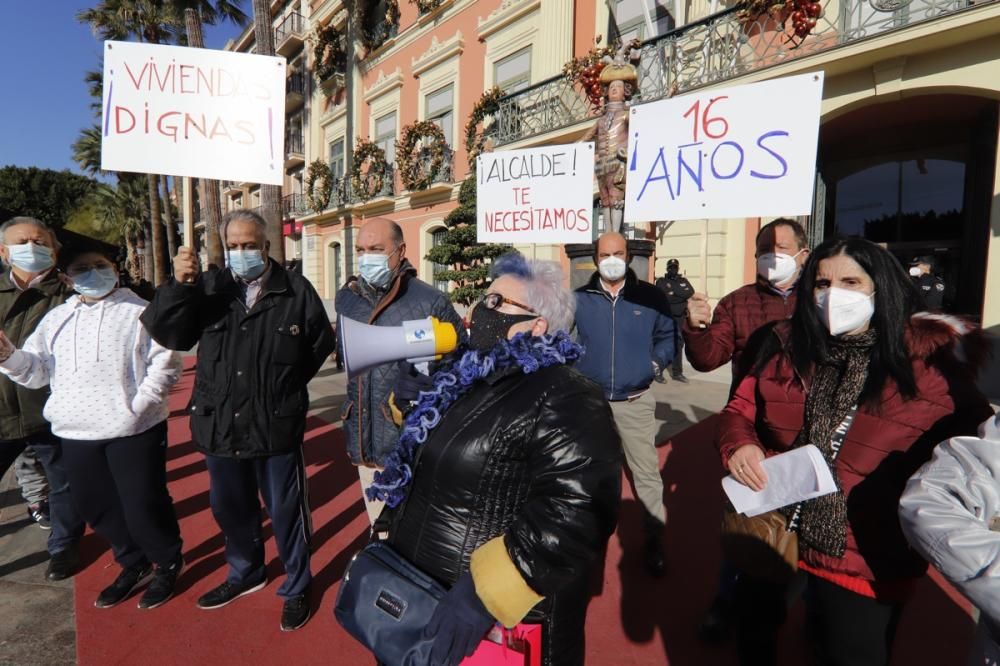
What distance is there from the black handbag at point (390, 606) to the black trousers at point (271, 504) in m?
1.23

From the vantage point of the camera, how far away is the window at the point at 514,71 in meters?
12.6

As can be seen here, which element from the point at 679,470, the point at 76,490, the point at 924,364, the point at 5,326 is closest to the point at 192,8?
the point at 5,326

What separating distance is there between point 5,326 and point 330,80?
67.9 feet

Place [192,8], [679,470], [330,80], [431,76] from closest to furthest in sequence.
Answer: [679,470] → [192,8] → [431,76] → [330,80]

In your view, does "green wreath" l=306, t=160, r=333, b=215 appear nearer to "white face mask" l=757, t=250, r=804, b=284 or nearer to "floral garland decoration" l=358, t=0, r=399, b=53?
"floral garland decoration" l=358, t=0, r=399, b=53

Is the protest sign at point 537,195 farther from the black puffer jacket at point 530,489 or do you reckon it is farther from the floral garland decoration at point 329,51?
the floral garland decoration at point 329,51

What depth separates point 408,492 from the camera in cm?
148

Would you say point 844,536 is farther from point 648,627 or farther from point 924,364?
point 648,627

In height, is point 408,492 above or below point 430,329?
below

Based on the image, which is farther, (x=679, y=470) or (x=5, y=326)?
(x=679, y=470)

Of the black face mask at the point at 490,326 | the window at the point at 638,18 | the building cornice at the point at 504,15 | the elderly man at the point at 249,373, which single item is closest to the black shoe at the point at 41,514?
the elderly man at the point at 249,373

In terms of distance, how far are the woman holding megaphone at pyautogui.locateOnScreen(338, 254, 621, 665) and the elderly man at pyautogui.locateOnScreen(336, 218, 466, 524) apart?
0.95 metres

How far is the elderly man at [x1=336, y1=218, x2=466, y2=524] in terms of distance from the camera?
8.17ft

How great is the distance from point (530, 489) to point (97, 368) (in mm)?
2393
